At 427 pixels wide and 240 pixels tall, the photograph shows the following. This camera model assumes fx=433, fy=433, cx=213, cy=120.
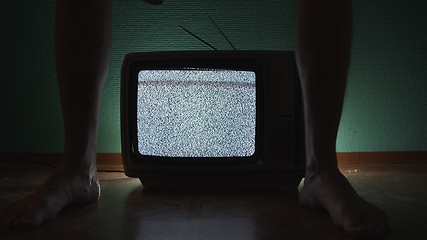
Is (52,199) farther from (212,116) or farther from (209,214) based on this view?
(212,116)

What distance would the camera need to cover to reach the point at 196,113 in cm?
124

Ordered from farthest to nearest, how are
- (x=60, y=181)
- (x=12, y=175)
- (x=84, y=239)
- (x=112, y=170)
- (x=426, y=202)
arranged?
1. (x=112, y=170)
2. (x=12, y=175)
3. (x=426, y=202)
4. (x=60, y=181)
5. (x=84, y=239)

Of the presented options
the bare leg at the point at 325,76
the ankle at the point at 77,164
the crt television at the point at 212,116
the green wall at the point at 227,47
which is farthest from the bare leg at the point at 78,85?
the green wall at the point at 227,47

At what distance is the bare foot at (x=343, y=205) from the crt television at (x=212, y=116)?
210 mm

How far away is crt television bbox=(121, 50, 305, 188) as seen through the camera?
4.00 feet

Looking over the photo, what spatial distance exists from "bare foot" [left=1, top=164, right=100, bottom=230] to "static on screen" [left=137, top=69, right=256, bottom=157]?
0.22 meters

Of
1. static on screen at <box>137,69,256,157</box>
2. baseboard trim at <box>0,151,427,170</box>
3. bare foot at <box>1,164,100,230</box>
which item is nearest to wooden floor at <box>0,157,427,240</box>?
bare foot at <box>1,164,100,230</box>

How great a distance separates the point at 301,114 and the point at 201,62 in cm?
32

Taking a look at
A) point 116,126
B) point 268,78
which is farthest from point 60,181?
point 116,126

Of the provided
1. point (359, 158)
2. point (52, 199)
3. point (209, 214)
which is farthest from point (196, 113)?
point (359, 158)

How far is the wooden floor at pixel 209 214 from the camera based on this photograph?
2.78 ft

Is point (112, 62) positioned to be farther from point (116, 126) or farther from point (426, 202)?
point (426, 202)

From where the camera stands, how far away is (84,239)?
82cm

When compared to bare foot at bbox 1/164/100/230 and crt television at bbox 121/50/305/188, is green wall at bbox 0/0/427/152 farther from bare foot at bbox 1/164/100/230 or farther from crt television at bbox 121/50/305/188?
bare foot at bbox 1/164/100/230
